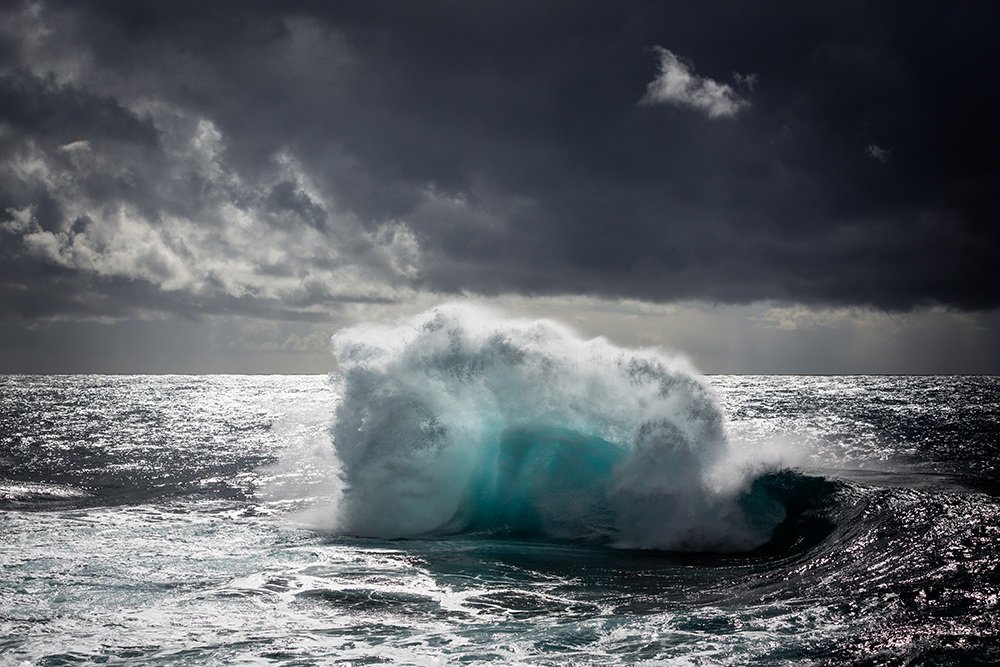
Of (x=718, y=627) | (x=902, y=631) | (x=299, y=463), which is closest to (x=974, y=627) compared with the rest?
(x=902, y=631)

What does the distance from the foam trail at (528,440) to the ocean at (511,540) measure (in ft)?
0.22

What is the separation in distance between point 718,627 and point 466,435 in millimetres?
12638

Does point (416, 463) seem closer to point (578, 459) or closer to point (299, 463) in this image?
point (578, 459)

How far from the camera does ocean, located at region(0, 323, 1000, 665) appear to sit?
972cm

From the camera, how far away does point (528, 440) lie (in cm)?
2186

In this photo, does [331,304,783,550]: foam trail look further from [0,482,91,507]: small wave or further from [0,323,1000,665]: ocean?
[0,482,91,507]: small wave

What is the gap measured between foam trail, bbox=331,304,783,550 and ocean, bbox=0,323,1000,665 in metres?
0.07

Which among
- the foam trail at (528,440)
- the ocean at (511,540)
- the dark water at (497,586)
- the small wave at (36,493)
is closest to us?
the dark water at (497,586)

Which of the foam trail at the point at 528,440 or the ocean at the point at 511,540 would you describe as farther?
the foam trail at the point at 528,440

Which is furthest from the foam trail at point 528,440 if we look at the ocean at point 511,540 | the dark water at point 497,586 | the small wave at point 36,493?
the small wave at point 36,493

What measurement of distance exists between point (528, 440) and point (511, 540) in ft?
14.8

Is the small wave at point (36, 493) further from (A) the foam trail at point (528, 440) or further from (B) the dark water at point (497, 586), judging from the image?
(A) the foam trail at point (528, 440)

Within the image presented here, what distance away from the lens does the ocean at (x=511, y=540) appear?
31.9ft

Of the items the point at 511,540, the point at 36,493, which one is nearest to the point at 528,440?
the point at 511,540
